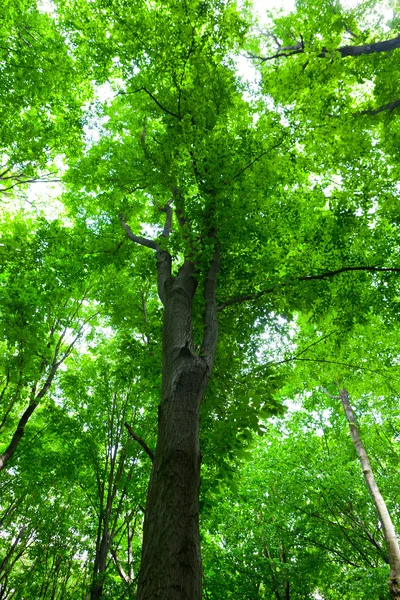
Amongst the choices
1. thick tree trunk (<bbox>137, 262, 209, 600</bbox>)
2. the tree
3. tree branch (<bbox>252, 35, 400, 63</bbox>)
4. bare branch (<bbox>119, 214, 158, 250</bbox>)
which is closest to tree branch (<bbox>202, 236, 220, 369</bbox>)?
thick tree trunk (<bbox>137, 262, 209, 600</bbox>)

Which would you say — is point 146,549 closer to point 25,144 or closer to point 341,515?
point 25,144

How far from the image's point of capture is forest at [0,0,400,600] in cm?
415

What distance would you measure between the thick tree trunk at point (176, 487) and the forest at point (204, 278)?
0.6 inches

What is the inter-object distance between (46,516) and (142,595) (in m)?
9.03

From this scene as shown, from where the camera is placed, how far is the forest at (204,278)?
163 inches

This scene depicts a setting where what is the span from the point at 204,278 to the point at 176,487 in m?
2.75

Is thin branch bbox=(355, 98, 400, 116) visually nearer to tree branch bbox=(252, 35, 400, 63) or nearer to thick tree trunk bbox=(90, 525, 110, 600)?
tree branch bbox=(252, 35, 400, 63)

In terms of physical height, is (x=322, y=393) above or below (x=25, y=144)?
below

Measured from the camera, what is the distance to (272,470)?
9555mm

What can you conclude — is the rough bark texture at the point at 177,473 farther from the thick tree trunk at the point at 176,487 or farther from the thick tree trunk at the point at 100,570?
the thick tree trunk at the point at 100,570

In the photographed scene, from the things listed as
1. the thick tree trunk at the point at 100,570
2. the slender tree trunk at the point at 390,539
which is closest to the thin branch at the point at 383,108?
the slender tree trunk at the point at 390,539

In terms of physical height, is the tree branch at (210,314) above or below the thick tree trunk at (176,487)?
above

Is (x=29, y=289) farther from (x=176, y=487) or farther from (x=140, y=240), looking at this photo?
(x=176, y=487)

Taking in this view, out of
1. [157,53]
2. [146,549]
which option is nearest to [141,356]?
[146,549]
